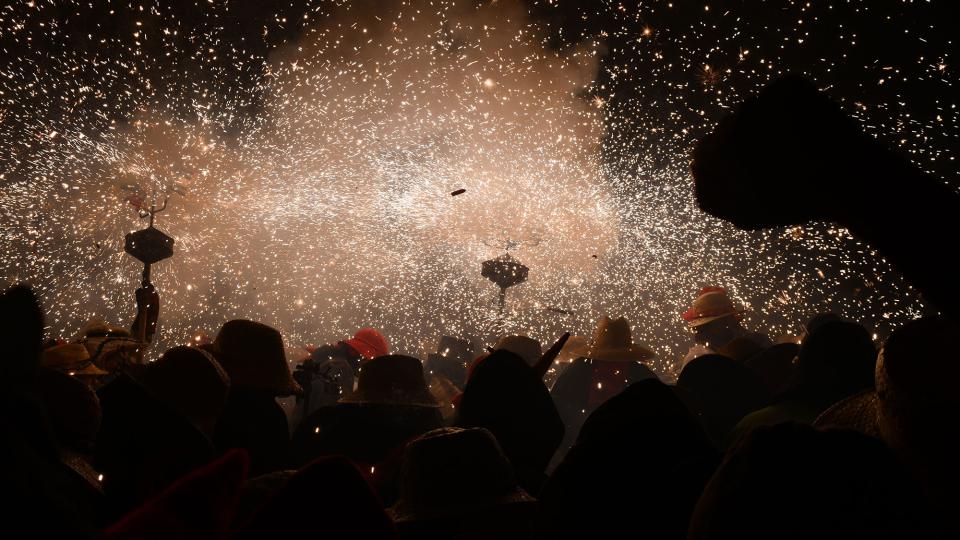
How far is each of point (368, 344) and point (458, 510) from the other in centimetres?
557

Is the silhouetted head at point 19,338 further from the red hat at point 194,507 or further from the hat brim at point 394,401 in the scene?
the hat brim at point 394,401

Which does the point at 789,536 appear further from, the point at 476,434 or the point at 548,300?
the point at 548,300

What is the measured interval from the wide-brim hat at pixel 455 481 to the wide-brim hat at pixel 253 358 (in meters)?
1.57

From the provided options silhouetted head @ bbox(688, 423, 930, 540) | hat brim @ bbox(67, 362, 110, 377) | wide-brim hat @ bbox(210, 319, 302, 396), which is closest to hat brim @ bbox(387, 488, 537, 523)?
silhouetted head @ bbox(688, 423, 930, 540)

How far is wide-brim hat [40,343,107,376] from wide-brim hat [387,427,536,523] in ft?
12.7

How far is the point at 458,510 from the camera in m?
1.70

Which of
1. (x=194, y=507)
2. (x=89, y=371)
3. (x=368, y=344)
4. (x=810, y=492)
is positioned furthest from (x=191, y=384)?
(x=368, y=344)

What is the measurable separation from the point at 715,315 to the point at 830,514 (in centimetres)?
655

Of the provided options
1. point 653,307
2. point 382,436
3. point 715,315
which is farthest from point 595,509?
point 653,307

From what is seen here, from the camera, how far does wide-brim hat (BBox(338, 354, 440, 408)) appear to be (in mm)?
3447

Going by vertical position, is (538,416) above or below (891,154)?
below

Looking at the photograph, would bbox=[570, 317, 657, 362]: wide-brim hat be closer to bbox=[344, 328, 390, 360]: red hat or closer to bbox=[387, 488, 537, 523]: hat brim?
bbox=[344, 328, 390, 360]: red hat

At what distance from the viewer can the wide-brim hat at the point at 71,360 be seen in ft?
14.2

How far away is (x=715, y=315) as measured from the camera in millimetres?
6793
